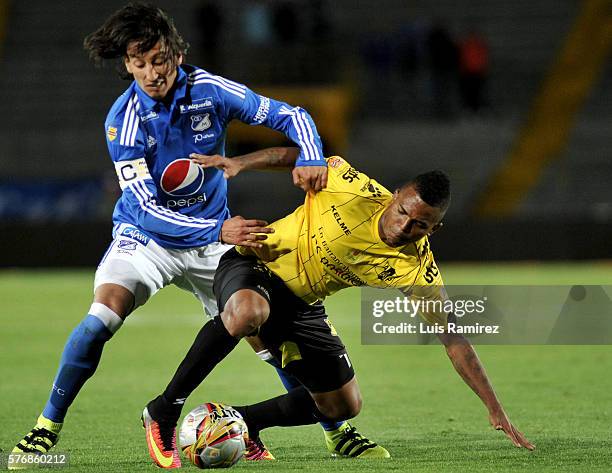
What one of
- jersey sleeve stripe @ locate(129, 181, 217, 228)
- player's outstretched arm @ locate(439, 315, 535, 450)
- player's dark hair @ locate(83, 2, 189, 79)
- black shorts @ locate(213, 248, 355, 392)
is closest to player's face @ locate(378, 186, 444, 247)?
player's outstretched arm @ locate(439, 315, 535, 450)

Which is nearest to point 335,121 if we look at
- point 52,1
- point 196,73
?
point 52,1

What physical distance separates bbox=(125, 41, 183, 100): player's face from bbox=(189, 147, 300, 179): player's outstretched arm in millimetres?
389

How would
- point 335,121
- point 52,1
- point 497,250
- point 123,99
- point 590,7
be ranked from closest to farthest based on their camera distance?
point 123,99
point 497,250
point 335,121
point 590,7
point 52,1

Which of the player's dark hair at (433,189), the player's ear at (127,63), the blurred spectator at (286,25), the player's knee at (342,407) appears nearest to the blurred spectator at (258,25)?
the blurred spectator at (286,25)

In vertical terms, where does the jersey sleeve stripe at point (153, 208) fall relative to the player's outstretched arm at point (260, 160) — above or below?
below

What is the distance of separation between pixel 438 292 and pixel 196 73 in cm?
163

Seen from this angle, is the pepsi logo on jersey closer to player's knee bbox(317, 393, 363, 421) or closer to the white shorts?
the white shorts

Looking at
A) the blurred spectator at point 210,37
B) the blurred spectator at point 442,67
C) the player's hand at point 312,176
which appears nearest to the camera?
the player's hand at point 312,176

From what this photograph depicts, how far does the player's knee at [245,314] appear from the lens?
497 centimetres

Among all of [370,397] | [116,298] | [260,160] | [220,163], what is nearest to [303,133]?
[260,160]

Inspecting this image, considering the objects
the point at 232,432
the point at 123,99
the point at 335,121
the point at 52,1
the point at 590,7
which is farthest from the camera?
the point at 52,1

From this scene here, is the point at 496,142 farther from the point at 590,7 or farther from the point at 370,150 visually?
the point at 590,7

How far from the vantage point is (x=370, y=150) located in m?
20.7

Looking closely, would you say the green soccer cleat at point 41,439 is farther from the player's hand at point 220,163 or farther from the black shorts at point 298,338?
the player's hand at point 220,163
